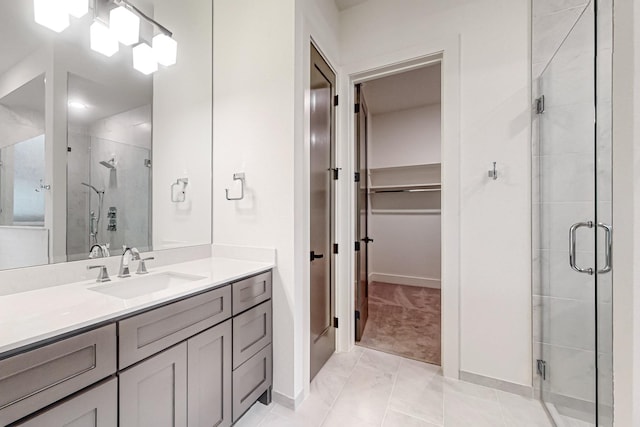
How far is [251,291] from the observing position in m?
1.53

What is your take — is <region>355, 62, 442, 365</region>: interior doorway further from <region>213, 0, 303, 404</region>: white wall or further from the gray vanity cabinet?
the gray vanity cabinet

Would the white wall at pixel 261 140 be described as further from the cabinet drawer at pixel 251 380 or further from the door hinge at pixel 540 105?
the door hinge at pixel 540 105

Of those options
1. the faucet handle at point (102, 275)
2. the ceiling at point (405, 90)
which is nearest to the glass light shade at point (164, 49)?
the faucet handle at point (102, 275)

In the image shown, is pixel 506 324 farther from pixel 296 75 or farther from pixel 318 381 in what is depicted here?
pixel 296 75

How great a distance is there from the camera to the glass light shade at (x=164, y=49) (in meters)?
1.68

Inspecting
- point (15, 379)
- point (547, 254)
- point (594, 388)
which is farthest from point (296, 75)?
point (594, 388)

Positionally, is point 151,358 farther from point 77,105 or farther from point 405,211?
point 405,211

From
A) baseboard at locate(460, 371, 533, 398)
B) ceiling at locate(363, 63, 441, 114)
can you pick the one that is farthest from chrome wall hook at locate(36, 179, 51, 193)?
ceiling at locate(363, 63, 441, 114)

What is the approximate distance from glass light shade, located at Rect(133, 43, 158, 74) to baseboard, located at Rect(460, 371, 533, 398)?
117 inches

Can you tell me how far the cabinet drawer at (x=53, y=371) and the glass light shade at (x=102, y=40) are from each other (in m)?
1.48

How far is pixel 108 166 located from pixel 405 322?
301 cm

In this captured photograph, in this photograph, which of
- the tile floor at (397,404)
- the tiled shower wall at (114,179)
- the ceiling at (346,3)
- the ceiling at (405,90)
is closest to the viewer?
the tiled shower wall at (114,179)

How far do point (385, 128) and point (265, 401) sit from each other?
4134 millimetres

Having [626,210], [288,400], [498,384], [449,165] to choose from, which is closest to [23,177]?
[288,400]
